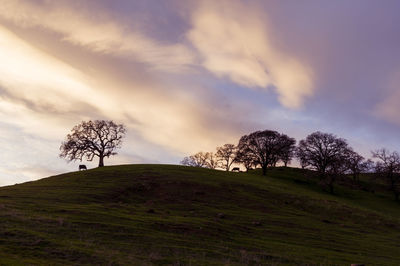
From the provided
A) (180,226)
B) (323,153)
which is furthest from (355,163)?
(180,226)

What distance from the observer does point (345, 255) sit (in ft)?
94.0

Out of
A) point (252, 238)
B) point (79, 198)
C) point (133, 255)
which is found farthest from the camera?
point (79, 198)

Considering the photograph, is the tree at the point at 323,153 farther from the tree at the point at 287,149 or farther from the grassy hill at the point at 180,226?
the grassy hill at the point at 180,226

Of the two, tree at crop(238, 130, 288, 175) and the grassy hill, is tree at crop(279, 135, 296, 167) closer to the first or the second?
tree at crop(238, 130, 288, 175)

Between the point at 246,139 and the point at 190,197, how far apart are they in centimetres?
5414

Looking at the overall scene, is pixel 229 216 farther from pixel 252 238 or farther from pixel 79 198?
pixel 79 198

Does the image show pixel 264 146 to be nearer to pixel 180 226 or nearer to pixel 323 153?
pixel 323 153

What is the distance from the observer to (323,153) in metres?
97.1

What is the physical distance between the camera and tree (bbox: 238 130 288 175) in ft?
323

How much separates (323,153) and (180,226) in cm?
7470

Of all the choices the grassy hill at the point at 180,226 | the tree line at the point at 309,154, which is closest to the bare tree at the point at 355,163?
the tree line at the point at 309,154

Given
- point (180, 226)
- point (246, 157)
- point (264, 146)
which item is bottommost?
point (180, 226)

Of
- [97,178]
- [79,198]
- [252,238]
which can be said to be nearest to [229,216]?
[252,238]

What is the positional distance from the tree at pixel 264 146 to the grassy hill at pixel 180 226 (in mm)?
34265
